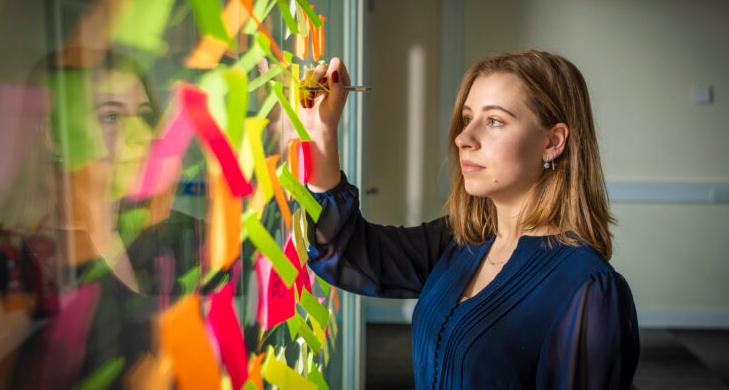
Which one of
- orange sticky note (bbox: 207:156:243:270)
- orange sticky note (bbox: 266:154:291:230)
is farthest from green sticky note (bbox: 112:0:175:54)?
orange sticky note (bbox: 266:154:291:230)

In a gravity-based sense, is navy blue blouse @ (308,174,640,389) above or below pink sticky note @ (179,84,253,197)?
below

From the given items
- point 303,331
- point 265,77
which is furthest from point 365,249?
point 265,77

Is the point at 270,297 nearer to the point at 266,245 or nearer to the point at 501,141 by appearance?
the point at 266,245

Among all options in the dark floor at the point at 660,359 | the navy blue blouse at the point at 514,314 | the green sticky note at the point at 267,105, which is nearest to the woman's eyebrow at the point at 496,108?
the navy blue blouse at the point at 514,314

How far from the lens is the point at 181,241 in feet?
1.11

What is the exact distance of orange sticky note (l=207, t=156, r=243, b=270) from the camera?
0.38m

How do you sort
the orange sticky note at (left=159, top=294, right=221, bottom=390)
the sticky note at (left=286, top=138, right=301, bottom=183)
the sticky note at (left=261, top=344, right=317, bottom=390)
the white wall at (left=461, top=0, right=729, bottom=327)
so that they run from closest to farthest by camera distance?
the orange sticky note at (left=159, top=294, right=221, bottom=390), the sticky note at (left=261, top=344, right=317, bottom=390), the sticky note at (left=286, top=138, right=301, bottom=183), the white wall at (left=461, top=0, right=729, bottom=327)

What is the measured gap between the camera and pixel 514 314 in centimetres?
Result: 78

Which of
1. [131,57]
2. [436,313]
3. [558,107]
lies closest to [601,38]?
[558,107]

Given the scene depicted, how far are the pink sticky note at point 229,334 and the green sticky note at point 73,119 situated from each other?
0.18 m

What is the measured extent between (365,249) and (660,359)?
7.78 ft

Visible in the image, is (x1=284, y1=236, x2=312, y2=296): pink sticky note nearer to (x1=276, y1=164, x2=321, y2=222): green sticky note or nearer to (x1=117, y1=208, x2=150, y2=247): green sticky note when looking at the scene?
(x1=276, y1=164, x2=321, y2=222): green sticky note

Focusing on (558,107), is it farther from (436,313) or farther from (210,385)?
(210,385)

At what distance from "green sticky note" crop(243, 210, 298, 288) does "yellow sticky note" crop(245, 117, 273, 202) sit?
4 cm
